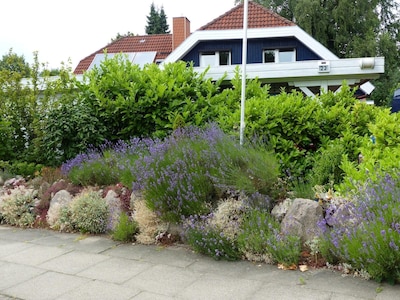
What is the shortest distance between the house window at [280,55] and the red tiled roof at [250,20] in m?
1.46

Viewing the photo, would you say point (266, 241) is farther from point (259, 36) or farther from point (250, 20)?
point (250, 20)

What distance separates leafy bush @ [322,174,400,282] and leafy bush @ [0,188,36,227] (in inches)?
188

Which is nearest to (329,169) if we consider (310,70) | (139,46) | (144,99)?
(144,99)

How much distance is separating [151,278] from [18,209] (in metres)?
3.69

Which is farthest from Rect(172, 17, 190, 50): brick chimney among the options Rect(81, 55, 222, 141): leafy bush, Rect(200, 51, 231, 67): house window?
Rect(81, 55, 222, 141): leafy bush

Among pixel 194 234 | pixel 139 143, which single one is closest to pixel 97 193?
pixel 139 143

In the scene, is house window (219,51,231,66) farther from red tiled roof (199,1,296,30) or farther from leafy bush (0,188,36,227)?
leafy bush (0,188,36,227)

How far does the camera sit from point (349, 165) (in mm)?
4617

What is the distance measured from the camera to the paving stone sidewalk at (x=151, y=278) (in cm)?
346

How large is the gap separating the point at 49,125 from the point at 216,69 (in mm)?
6281

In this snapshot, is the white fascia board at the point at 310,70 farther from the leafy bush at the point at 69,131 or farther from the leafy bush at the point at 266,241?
the leafy bush at the point at 266,241

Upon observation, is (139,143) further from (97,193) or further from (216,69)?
(216,69)

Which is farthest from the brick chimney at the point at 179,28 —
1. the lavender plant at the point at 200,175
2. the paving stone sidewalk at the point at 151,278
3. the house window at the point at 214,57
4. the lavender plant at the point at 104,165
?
the paving stone sidewalk at the point at 151,278

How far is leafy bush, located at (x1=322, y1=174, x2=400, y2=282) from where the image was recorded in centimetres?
335
